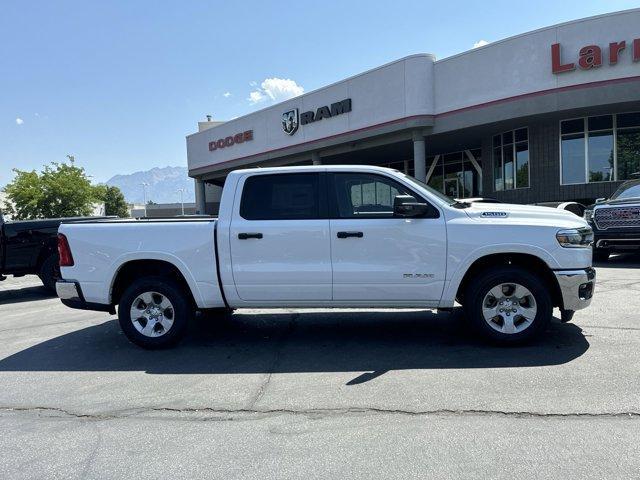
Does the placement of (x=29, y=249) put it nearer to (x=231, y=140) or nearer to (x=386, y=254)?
(x=386, y=254)

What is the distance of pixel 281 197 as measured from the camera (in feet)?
18.1

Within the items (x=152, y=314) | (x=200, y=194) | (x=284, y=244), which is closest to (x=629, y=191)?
(x=284, y=244)

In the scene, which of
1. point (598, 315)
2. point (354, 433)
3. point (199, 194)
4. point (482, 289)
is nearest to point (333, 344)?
point (482, 289)

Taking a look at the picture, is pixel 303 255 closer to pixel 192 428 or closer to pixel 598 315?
pixel 192 428

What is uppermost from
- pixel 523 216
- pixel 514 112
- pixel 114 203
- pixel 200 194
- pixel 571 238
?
pixel 514 112

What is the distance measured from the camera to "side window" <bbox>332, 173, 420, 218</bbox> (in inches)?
211

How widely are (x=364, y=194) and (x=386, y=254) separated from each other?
78 cm

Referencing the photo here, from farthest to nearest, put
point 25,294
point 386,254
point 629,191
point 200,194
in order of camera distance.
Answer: point 200,194, point 629,191, point 25,294, point 386,254

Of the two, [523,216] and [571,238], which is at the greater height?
[523,216]

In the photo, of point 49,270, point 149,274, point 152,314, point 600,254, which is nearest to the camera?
point 152,314

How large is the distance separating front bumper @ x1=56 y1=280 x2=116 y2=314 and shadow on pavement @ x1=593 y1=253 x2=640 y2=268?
10466mm

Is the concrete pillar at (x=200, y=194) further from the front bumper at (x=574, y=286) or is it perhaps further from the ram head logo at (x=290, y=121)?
the front bumper at (x=574, y=286)

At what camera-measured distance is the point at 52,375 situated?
196 inches

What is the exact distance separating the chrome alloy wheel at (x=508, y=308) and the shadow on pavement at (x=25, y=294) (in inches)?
360
